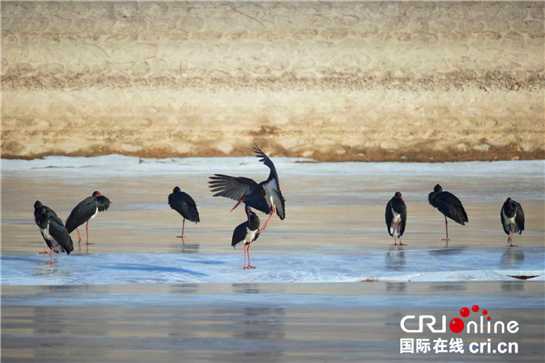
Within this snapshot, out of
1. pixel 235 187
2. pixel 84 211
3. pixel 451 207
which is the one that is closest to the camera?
pixel 235 187

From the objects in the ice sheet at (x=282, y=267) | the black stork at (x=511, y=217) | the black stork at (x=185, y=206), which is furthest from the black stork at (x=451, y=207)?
the black stork at (x=185, y=206)

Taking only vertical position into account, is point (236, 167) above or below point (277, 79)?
below

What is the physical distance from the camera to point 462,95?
4256 cm

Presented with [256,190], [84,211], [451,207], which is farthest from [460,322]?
[84,211]

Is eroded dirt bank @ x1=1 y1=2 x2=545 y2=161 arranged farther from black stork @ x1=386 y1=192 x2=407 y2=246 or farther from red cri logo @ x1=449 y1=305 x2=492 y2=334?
red cri logo @ x1=449 y1=305 x2=492 y2=334

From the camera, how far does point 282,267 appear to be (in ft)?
33.4

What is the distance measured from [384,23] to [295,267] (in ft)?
121

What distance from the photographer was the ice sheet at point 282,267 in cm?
945

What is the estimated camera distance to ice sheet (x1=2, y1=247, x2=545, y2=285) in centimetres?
945

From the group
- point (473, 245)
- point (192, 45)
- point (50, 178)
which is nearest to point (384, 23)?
point (192, 45)

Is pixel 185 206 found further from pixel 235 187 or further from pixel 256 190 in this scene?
pixel 256 190

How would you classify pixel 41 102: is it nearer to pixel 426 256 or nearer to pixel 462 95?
pixel 462 95

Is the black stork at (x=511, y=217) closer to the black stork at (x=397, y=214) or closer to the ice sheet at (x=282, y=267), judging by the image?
the ice sheet at (x=282, y=267)

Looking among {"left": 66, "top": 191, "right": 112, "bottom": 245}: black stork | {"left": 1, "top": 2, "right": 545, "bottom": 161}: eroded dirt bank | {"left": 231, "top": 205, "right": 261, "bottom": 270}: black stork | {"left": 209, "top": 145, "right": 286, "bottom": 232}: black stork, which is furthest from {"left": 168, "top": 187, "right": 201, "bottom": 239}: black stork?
{"left": 1, "top": 2, "right": 545, "bottom": 161}: eroded dirt bank
